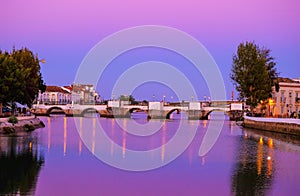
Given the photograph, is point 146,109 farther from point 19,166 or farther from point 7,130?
point 19,166

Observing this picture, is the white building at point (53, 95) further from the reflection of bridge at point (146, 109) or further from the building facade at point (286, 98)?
the building facade at point (286, 98)

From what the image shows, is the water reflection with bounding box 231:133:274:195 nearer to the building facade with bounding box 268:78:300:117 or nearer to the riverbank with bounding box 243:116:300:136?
the riverbank with bounding box 243:116:300:136

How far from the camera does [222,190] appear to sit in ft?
59.9

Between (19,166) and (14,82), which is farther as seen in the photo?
(14,82)

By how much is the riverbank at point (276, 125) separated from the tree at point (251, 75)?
3.77m

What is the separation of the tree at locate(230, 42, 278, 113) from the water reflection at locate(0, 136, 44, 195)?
1692 inches

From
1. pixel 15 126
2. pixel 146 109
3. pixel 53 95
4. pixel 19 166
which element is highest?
pixel 53 95

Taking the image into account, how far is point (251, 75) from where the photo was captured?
69.8 meters

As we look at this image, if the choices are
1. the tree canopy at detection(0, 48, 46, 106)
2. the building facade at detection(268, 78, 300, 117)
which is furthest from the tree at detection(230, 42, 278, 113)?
the tree canopy at detection(0, 48, 46, 106)

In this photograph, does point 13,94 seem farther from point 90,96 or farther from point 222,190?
point 90,96

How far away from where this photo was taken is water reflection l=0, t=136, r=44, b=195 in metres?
17.5

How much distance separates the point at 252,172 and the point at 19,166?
11223 mm

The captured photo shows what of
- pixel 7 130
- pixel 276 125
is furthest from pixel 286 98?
pixel 7 130

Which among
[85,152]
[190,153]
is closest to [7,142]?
[85,152]
